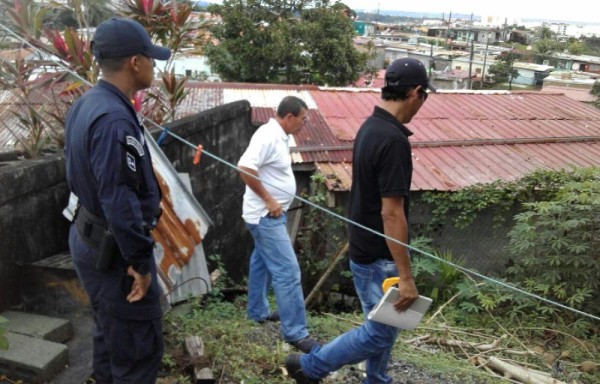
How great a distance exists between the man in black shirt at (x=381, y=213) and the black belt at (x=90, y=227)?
123 centimetres

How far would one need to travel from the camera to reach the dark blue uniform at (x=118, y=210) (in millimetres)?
2037

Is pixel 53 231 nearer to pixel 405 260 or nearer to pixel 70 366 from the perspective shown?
pixel 70 366

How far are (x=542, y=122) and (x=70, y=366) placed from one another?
8965 mm

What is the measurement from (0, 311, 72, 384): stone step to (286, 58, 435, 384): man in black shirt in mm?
1286

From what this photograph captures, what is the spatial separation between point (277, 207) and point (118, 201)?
1824mm

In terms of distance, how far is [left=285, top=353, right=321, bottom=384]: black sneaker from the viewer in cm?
307

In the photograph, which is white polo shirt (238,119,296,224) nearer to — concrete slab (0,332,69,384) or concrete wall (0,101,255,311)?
concrete wall (0,101,255,311)

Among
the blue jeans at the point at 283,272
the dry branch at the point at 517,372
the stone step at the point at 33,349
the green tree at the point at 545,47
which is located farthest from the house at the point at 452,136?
the green tree at the point at 545,47

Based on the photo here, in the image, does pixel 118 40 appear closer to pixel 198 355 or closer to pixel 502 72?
pixel 198 355

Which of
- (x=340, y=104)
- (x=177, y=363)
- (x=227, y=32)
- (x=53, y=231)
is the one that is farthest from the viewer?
(x=227, y=32)

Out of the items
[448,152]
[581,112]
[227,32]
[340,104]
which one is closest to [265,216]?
[448,152]

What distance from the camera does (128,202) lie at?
80.6 inches

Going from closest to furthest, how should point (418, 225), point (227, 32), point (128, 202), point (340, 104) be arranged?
point (128, 202) → point (418, 225) → point (340, 104) → point (227, 32)

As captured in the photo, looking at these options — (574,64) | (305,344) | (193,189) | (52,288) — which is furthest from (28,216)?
(574,64)
